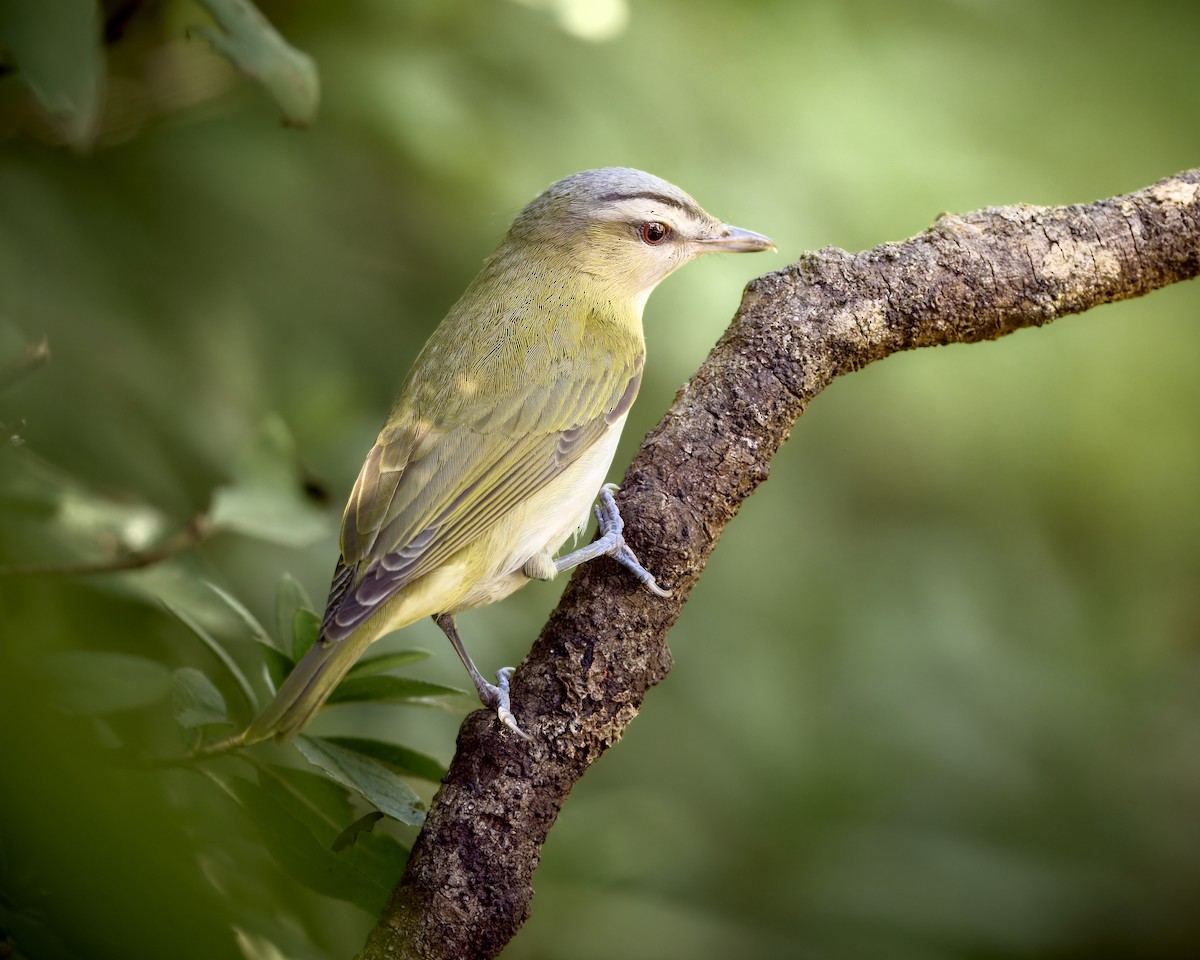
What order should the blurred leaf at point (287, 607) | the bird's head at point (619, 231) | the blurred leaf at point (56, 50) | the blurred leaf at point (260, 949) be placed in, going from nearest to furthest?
the blurred leaf at point (56, 50)
the blurred leaf at point (260, 949)
the blurred leaf at point (287, 607)
the bird's head at point (619, 231)

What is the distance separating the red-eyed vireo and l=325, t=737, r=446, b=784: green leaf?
124mm

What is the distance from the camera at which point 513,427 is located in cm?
263

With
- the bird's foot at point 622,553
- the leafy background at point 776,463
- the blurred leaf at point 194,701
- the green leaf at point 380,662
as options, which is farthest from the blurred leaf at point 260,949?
the bird's foot at point 622,553

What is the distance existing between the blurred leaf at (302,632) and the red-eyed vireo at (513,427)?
2.3 inches

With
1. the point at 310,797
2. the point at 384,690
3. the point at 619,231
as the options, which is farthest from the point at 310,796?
the point at 619,231

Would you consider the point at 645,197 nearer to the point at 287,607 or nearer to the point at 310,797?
the point at 287,607

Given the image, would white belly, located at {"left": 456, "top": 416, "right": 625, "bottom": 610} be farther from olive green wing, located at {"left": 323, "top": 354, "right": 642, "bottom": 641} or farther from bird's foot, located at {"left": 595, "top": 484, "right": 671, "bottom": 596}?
bird's foot, located at {"left": 595, "top": 484, "right": 671, "bottom": 596}

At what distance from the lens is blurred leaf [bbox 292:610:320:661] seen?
7.33ft

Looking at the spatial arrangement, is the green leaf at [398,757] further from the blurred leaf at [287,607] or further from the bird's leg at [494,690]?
the blurred leaf at [287,607]

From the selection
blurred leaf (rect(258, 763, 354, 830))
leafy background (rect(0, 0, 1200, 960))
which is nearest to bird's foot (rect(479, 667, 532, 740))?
leafy background (rect(0, 0, 1200, 960))

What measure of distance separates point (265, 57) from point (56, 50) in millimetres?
620

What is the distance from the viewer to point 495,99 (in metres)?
3.73

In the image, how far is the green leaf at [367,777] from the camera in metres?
1.86

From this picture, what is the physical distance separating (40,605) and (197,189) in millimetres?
1647
